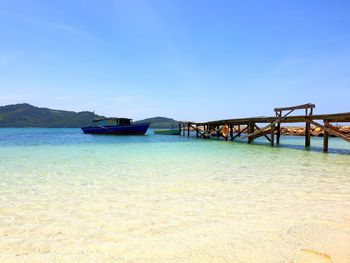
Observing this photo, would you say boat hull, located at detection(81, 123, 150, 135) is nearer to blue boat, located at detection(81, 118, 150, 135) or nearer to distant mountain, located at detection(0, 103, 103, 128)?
blue boat, located at detection(81, 118, 150, 135)

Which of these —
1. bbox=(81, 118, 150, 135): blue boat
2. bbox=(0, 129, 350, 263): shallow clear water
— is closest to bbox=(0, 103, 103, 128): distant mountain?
bbox=(81, 118, 150, 135): blue boat

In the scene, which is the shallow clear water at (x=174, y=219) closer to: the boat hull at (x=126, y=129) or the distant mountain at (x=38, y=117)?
the boat hull at (x=126, y=129)

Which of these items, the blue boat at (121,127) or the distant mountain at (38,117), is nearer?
the blue boat at (121,127)

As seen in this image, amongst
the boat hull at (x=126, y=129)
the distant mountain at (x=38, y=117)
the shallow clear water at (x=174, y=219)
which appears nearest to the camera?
the shallow clear water at (x=174, y=219)

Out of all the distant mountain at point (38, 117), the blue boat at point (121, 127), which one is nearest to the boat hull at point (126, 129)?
the blue boat at point (121, 127)

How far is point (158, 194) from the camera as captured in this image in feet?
19.1

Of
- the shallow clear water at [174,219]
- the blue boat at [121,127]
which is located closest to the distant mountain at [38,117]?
the blue boat at [121,127]

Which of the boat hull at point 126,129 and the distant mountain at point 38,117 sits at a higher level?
the distant mountain at point 38,117

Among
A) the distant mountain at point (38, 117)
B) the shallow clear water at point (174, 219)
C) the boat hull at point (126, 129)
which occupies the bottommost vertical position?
the shallow clear water at point (174, 219)

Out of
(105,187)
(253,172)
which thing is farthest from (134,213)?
(253,172)

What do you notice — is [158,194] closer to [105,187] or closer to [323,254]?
[105,187]

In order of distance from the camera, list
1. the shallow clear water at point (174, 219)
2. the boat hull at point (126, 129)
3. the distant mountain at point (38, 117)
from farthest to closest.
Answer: the distant mountain at point (38, 117)
the boat hull at point (126, 129)
the shallow clear water at point (174, 219)

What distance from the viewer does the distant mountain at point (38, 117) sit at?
547 ft

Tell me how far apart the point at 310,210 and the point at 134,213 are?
3.11 metres
